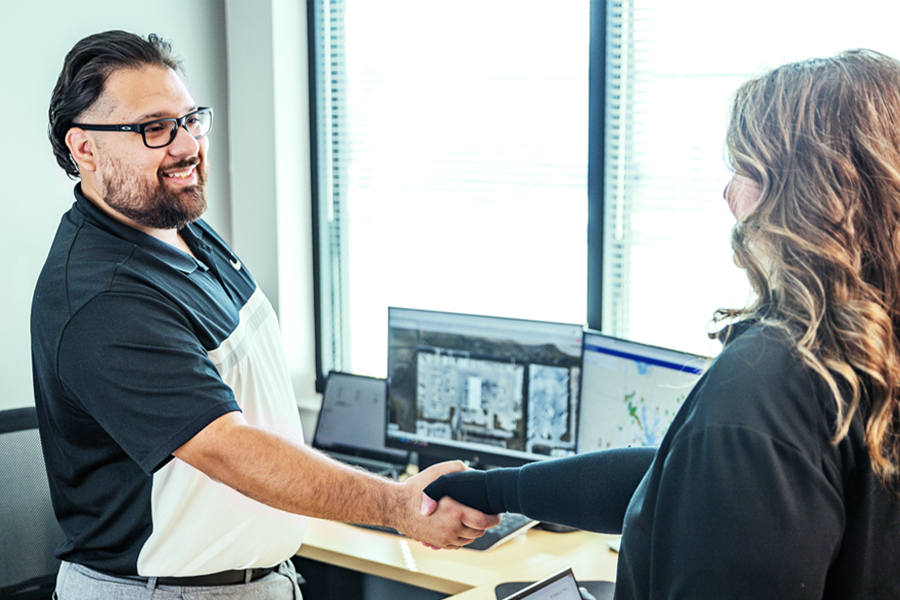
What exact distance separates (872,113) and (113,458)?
4.23 feet

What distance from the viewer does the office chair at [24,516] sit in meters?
1.72

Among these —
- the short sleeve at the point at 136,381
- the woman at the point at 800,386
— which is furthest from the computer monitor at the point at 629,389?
the short sleeve at the point at 136,381

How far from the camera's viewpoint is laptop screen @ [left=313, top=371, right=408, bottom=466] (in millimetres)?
2457

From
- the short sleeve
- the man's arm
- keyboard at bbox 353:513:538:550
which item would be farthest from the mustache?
Answer: keyboard at bbox 353:513:538:550

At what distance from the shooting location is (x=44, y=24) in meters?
2.15

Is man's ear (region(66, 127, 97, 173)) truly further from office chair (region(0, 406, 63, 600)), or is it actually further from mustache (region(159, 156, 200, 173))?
office chair (region(0, 406, 63, 600))

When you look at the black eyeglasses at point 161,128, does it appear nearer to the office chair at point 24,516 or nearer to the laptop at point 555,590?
the office chair at point 24,516

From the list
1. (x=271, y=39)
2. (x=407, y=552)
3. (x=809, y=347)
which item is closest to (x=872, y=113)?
(x=809, y=347)

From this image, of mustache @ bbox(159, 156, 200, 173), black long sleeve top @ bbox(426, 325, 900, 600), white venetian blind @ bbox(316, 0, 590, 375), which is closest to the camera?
black long sleeve top @ bbox(426, 325, 900, 600)

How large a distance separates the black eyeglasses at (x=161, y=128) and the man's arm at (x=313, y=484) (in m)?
0.58

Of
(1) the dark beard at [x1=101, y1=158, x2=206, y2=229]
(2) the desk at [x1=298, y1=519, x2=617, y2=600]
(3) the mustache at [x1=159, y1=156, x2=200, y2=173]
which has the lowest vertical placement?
(2) the desk at [x1=298, y1=519, x2=617, y2=600]

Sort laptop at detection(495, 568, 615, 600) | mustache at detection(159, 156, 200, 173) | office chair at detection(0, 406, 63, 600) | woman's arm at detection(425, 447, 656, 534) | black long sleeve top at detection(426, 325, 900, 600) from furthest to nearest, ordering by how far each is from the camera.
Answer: office chair at detection(0, 406, 63, 600)
mustache at detection(159, 156, 200, 173)
laptop at detection(495, 568, 615, 600)
woman's arm at detection(425, 447, 656, 534)
black long sleeve top at detection(426, 325, 900, 600)

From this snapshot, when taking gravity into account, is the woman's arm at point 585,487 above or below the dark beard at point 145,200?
below

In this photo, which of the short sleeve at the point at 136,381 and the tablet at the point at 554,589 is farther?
the tablet at the point at 554,589
